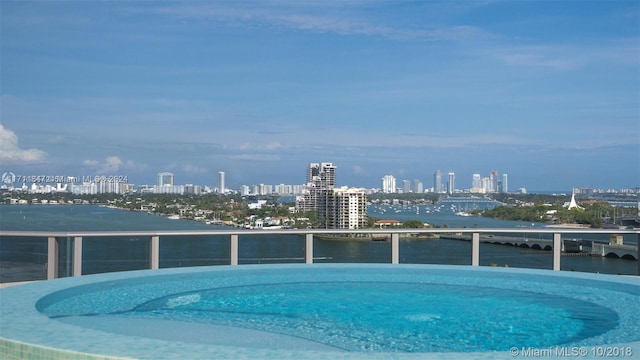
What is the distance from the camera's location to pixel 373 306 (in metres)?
6.21

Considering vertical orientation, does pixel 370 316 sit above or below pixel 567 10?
below

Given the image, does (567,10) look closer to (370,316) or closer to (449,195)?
(370,316)

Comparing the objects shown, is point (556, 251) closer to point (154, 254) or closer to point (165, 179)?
point (154, 254)

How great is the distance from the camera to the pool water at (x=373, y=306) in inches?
192

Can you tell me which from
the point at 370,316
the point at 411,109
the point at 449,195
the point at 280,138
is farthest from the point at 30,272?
the point at 449,195

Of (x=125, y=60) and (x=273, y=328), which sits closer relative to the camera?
(x=273, y=328)

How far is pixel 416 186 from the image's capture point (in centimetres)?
4806

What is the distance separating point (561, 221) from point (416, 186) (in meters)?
24.3

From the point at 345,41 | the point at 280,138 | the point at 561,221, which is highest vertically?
the point at 345,41

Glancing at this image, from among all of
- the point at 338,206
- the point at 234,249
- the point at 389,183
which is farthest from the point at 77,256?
the point at 389,183

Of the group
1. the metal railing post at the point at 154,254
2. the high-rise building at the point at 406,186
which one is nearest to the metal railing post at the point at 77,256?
the metal railing post at the point at 154,254

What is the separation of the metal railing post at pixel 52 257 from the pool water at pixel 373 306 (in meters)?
0.66

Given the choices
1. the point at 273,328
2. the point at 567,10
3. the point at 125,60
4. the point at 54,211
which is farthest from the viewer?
the point at 54,211

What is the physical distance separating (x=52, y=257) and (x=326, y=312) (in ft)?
10.1
